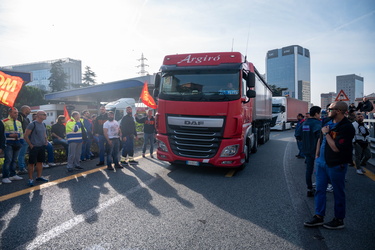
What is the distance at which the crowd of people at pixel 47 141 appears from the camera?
5688mm

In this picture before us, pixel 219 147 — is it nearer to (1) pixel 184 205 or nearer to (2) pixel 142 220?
(1) pixel 184 205

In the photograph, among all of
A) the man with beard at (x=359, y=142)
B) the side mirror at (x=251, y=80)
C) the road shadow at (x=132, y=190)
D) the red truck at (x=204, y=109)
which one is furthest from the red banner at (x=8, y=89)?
the man with beard at (x=359, y=142)

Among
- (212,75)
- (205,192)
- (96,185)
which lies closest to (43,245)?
(96,185)

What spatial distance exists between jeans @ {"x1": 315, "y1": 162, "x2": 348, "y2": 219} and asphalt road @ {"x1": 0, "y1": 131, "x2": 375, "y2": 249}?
0.27 m

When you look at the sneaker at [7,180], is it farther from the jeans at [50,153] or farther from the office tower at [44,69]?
the office tower at [44,69]

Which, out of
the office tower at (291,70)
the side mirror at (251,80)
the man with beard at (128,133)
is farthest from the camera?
the office tower at (291,70)

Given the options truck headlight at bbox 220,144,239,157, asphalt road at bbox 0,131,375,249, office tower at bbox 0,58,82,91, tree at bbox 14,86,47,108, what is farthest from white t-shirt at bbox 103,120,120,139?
office tower at bbox 0,58,82,91

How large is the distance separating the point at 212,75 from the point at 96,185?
383cm

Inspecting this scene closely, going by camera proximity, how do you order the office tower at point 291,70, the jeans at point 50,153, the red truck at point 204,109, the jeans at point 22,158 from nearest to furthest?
1. the red truck at point 204,109
2. the jeans at point 22,158
3. the jeans at point 50,153
4. the office tower at point 291,70

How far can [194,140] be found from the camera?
6.46m

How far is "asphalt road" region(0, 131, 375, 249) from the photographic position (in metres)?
3.14

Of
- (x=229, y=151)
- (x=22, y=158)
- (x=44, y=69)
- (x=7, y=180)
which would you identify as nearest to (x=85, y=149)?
(x=22, y=158)

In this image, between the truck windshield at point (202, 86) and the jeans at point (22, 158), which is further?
the jeans at point (22, 158)

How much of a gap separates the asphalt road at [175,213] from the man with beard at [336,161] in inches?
7.5
